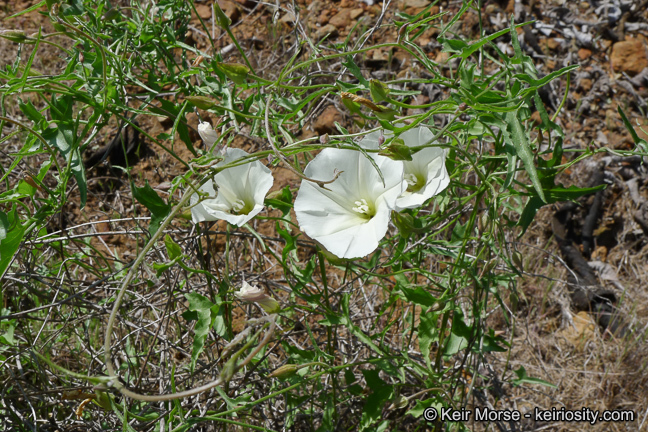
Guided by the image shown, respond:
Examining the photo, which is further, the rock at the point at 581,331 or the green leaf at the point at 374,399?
the rock at the point at 581,331

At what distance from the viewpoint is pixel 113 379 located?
42.1 inches

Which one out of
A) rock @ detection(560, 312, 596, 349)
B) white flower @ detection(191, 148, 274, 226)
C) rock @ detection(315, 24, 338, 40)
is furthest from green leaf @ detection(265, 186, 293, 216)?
rock @ detection(315, 24, 338, 40)

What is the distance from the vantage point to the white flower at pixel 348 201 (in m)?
1.35

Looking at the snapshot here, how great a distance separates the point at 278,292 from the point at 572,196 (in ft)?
4.56

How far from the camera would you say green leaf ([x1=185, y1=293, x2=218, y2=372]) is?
1.42m

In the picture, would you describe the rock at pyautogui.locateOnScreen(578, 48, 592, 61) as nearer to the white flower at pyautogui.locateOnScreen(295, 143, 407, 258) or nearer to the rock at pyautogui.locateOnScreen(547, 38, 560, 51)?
the rock at pyautogui.locateOnScreen(547, 38, 560, 51)

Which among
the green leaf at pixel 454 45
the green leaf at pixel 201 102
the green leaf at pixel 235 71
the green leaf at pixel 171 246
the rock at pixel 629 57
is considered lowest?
the rock at pixel 629 57

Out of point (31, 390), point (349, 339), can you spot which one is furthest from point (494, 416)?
point (31, 390)

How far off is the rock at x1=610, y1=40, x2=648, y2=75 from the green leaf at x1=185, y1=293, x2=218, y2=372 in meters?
3.06

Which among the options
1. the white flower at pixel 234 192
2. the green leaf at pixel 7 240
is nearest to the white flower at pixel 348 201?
the white flower at pixel 234 192

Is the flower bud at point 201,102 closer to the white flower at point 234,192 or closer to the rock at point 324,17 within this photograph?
the white flower at point 234,192

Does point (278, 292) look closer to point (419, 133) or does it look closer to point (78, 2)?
point (419, 133)

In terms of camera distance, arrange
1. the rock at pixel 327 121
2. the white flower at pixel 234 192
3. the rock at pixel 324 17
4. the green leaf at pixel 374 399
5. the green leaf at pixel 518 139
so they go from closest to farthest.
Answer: the green leaf at pixel 518 139, the white flower at pixel 234 192, the green leaf at pixel 374 399, the rock at pixel 327 121, the rock at pixel 324 17

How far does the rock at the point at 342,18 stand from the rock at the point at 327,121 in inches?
33.1
